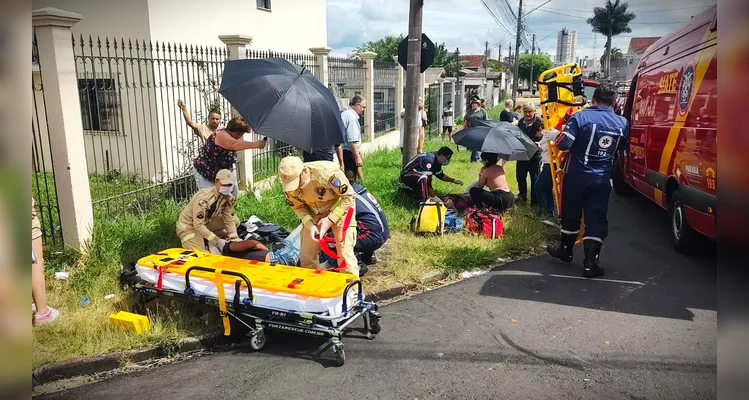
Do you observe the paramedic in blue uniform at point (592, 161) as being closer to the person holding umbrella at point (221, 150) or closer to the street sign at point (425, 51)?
the street sign at point (425, 51)

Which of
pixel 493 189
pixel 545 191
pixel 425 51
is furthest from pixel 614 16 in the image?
pixel 545 191

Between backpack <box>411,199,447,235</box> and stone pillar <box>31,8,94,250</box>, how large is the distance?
3.65 meters

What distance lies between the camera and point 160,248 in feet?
17.8

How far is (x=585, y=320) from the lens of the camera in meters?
4.37

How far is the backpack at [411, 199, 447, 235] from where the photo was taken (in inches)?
250

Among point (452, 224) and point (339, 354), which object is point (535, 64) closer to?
point (452, 224)

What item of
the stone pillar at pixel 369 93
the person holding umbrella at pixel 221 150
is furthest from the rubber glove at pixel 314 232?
the stone pillar at pixel 369 93

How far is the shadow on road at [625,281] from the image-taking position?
4.68 meters

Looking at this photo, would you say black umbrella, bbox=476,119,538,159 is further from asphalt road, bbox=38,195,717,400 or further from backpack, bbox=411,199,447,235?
asphalt road, bbox=38,195,717,400

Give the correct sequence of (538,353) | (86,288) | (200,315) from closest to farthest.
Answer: (538,353), (200,315), (86,288)
